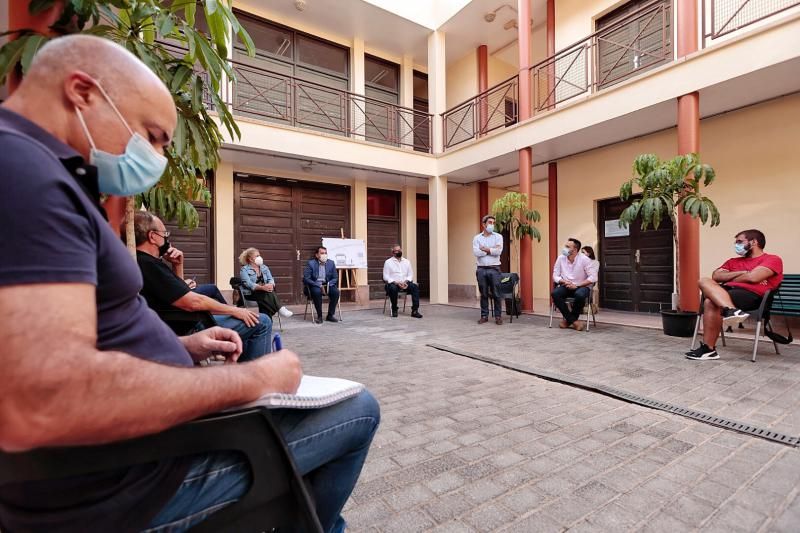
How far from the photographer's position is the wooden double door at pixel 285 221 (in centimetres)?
873

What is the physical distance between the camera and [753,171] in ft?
19.2

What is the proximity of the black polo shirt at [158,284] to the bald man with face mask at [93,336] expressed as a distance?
169cm

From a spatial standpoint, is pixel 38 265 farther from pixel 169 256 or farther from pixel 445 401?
pixel 169 256

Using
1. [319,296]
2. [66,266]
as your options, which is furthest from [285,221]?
[66,266]

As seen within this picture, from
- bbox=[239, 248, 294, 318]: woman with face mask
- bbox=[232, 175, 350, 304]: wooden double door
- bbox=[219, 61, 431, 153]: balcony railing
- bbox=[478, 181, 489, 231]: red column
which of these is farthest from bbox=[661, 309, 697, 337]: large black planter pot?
bbox=[232, 175, 350, 304]: wooden double door

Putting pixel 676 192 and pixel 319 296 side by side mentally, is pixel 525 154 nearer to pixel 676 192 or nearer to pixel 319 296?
pixel 676 192

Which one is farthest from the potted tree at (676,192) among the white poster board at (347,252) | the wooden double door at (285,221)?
the wooden double door at (285,221)

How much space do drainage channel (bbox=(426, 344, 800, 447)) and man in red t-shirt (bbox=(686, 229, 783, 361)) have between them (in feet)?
5.21

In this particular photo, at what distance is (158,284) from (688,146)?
20.4 feet

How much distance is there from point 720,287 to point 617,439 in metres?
2.79

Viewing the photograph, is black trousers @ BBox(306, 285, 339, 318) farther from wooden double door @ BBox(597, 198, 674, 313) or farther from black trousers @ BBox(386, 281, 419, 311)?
wooden double door @ BBox(597, 198, 674, 313)

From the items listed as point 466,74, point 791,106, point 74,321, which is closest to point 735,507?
point 74,321

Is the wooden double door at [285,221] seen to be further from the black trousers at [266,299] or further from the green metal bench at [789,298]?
the green metal bench at [789,298]

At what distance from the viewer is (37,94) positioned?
73 cm
